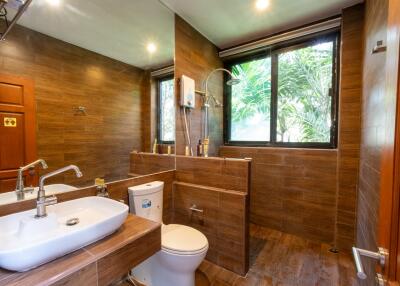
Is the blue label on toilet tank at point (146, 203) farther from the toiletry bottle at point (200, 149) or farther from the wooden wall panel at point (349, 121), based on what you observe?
the wooden wall panel at point (349, 121)

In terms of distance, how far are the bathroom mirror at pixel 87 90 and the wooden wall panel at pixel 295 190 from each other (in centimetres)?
128

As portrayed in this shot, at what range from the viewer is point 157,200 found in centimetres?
182

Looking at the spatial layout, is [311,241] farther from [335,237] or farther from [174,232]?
[174,232]

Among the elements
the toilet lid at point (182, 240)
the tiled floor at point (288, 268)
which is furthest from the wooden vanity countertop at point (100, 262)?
the tiled floor at point (288, 268)

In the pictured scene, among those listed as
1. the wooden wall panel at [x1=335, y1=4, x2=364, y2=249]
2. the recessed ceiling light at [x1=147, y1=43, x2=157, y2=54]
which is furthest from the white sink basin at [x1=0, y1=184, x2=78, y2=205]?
the wooden wall panel at [x1=335, y1=4, x2=364, y2=249]

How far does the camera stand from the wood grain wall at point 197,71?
2.23m

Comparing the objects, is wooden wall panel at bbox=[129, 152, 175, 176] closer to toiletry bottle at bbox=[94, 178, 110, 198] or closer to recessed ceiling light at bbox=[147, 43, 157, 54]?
toiletry bottle at bbox=[94, 178, 110, 198]

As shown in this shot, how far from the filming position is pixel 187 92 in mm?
2250

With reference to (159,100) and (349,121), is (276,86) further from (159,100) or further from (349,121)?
(159,100)

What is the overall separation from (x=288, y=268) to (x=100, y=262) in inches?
69.9

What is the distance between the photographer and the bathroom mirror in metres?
1.16

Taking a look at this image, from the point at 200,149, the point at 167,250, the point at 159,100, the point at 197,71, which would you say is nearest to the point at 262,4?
the point at 197,71

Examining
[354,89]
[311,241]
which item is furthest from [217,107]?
[311,241]

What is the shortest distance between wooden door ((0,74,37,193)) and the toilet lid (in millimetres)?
998
